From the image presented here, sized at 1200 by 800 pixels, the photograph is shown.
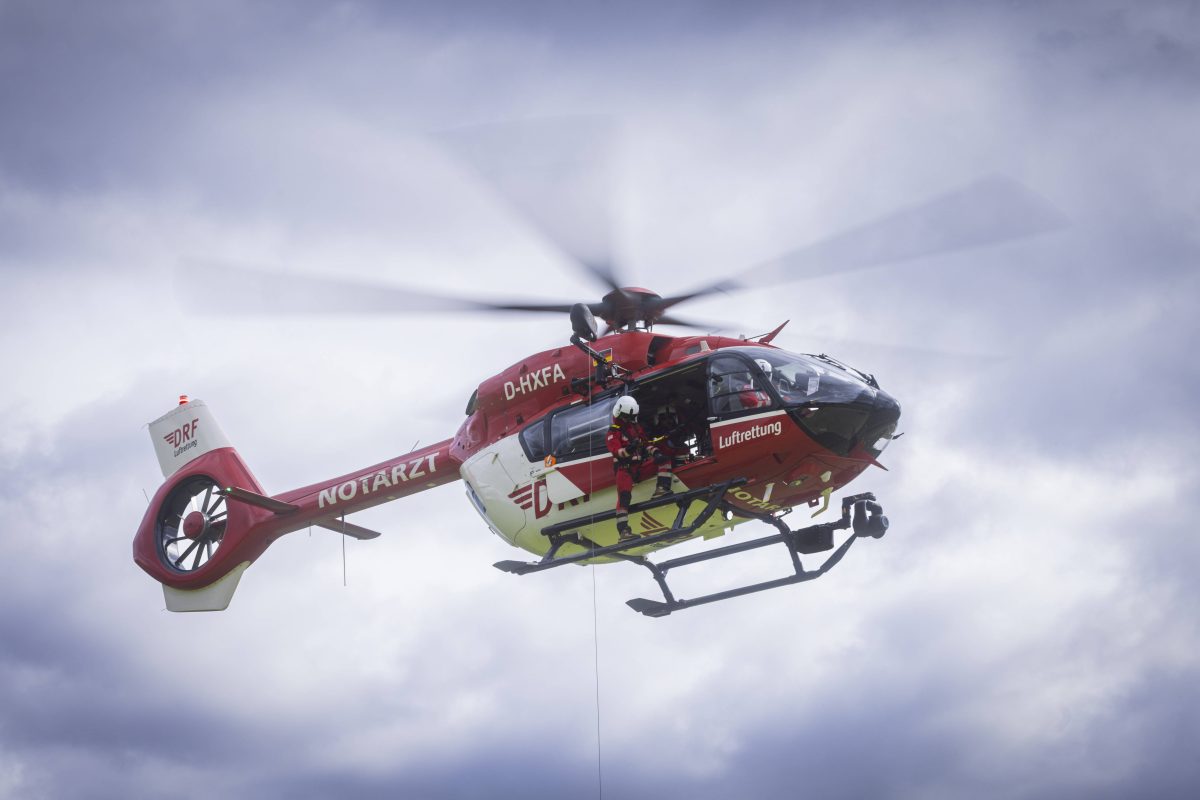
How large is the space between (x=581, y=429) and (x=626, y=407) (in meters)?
1.40

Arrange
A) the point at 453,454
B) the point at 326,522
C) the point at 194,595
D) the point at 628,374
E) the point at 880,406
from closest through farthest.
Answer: the point at 880,406 < the point at 628,374 < the point at 453,454 < the point at 326,522 < the point at 194,595

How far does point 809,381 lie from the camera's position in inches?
686

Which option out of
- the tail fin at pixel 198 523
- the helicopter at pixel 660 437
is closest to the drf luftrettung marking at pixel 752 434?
the helicopter at pixel 660 437

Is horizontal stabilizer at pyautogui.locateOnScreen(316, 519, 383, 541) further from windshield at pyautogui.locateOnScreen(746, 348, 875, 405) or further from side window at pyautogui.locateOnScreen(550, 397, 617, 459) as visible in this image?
windshield at pyautogui.locateOnScreen(746, 348, 875, 405)

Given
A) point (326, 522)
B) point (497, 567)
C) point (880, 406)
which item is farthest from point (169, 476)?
point (880, 406)

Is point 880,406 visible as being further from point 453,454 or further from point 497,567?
point 453,454

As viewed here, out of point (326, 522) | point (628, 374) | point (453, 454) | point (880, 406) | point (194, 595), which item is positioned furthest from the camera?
point (194, 595)

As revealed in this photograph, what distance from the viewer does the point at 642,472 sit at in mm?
18281

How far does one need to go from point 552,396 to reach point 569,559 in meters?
2.52

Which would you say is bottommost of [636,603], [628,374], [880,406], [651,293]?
[636,603]

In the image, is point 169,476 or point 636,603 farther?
point 169,476

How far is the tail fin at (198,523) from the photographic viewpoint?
2447cm

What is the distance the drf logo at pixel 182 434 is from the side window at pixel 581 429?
10227 mm

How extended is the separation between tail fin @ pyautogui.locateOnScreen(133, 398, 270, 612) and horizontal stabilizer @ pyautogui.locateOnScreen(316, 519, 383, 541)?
1.49 meters
